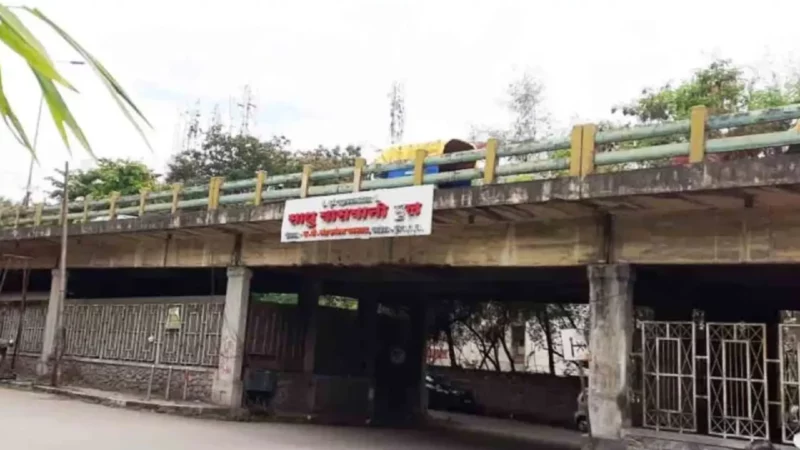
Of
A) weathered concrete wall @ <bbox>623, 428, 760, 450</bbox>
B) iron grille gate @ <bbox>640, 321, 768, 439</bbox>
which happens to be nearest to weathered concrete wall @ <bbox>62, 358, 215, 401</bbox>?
weathered concrete wall @ <bbox>623, 428, 760, 450</bbox>

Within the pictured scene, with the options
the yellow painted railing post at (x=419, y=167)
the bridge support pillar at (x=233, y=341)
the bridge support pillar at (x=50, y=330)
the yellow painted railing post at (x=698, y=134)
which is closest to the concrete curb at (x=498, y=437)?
the bridge support pillar at (x=233, y=341)

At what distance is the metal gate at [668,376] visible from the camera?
10000 mm

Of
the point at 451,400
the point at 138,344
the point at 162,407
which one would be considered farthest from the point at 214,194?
the point at 451,400

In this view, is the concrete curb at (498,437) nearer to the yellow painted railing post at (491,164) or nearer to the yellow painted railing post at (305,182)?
the yellow painted railing post at (305,182)

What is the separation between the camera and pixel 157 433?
38.1ft

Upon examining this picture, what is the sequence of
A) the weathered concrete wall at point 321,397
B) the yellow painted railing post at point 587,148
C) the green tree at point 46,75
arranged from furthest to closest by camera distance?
the weathered concrete wall at point 321,397 < the yellow painted railing post at point 587,148 < the green tree at point 46,75

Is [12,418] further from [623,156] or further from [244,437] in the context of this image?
[623,156]

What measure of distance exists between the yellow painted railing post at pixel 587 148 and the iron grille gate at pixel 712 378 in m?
2.31

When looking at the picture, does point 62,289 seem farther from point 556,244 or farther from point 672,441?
point 672,441

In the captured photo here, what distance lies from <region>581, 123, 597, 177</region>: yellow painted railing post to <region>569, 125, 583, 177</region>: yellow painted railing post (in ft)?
0.15

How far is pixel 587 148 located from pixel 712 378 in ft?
10.9

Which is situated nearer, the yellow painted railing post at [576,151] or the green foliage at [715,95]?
the yellow painted railing post at [576,151]

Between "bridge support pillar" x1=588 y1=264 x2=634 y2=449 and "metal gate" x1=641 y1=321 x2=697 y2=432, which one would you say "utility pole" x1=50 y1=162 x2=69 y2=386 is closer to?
"bridge support pillar" x1=588 y1=264 x2=634 y2=449

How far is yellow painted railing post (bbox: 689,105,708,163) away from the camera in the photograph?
9.01 m
